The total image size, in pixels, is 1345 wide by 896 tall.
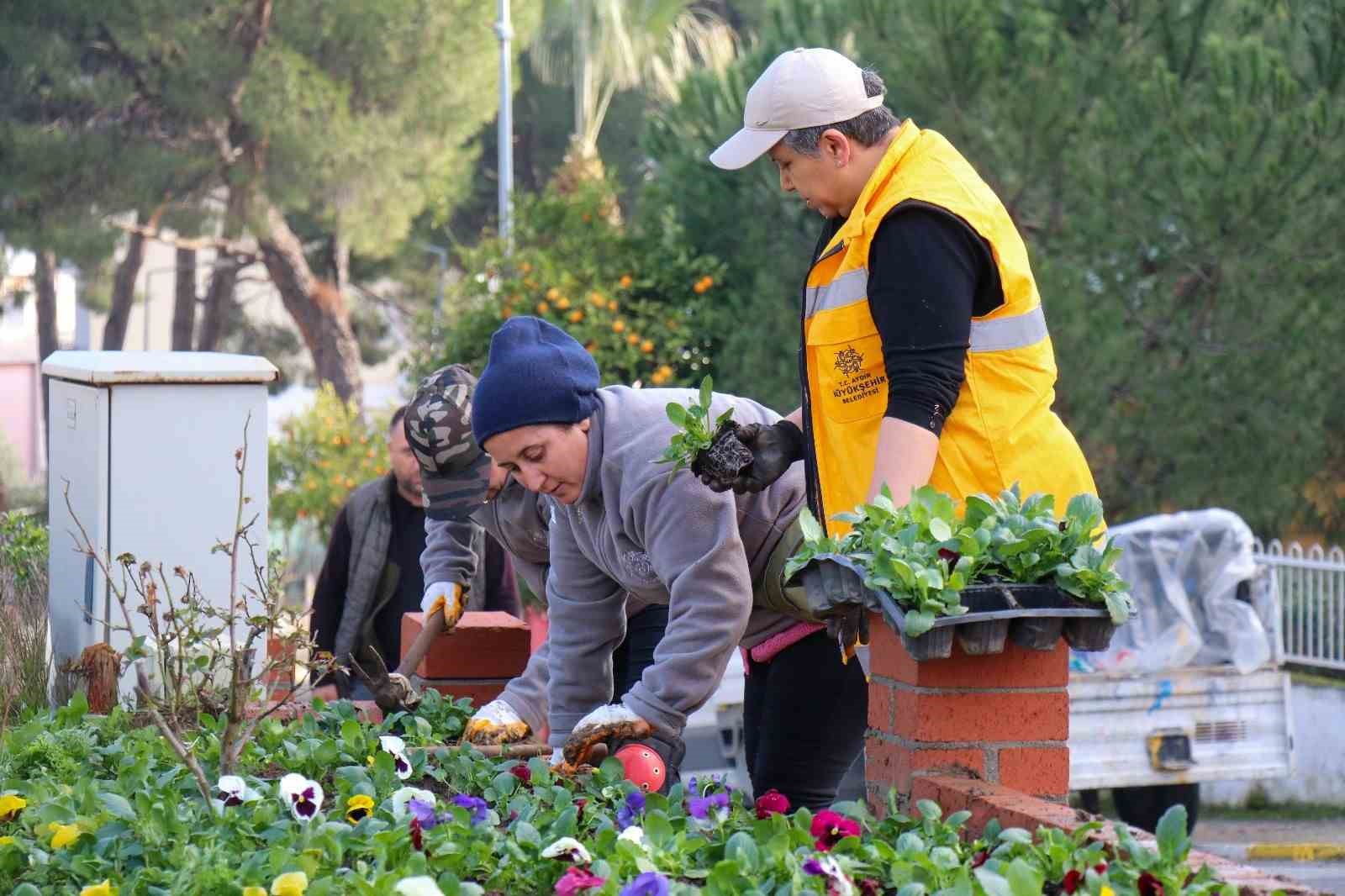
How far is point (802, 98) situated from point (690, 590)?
854 millimetres

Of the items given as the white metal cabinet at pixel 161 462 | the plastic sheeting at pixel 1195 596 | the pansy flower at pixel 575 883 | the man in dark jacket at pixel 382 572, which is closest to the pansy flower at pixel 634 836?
the pansy flower at pixel 575 883

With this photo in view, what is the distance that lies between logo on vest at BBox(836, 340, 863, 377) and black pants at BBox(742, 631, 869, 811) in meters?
0.68

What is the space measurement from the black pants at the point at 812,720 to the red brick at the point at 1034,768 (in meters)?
0.77

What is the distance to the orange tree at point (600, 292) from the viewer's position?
1116 centimetres

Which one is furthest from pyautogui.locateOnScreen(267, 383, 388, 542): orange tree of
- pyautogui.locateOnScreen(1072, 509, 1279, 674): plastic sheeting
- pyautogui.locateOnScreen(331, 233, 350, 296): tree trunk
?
pyautogui.locateOnScreen(331, 233, 350, 296): tree trunk

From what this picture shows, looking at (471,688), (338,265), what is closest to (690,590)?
(471,688)

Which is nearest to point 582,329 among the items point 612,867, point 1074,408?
point 1074,408

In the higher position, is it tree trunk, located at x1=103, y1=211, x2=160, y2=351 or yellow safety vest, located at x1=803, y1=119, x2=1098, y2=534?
tree trunk, located at x1=103, y1=211, x2=160, y2=351

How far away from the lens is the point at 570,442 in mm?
3174

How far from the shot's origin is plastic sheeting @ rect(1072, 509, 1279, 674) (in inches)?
336

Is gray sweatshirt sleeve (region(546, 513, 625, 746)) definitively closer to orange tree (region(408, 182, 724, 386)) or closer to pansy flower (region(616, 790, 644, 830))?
pansy flower (region(616, 790, 644, 830))

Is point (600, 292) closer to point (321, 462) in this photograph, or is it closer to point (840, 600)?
point (321, 462)

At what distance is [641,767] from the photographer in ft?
9.91

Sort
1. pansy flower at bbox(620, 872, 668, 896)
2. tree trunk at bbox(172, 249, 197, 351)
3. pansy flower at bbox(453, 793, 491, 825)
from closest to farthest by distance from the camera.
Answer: pansy flower at bbox(620, 872, 668, 896), pansy flower at bbox(453, 793, 491, 825), tree trunk at bbox(172, 249, 197, 351)
